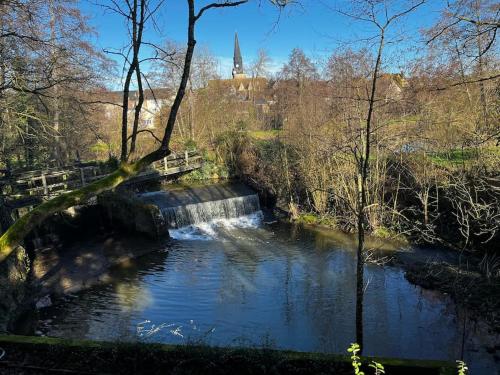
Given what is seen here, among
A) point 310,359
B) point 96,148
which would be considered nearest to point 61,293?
point 310,359

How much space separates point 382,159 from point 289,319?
26.8ft

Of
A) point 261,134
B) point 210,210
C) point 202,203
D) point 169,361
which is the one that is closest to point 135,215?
point 202,203

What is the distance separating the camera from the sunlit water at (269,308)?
25.5 feet

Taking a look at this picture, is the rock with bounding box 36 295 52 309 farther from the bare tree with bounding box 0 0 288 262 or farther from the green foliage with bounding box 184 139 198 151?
the green foliage with bounding box 184 139 198 151

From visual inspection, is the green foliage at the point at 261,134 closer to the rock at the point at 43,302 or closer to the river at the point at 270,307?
the river at the point at 270,307

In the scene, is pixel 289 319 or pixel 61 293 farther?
pixel 61 293

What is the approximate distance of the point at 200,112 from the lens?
79.8ft

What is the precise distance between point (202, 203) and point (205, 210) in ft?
1.07

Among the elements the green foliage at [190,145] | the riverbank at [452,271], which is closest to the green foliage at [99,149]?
the green foliage at [190,145]

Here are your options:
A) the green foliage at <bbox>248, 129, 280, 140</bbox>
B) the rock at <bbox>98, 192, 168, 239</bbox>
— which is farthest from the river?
the green foliage at <bbox>248, 129, 280, 140</bbox>

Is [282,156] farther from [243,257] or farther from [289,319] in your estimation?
[289,319]

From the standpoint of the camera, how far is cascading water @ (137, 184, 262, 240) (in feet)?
53.3

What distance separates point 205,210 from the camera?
1725cm

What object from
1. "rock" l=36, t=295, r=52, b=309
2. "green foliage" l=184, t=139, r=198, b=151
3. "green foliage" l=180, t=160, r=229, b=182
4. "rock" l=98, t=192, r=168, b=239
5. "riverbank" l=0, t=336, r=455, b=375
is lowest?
"rock" l=36, t=295, r=52, b=309
